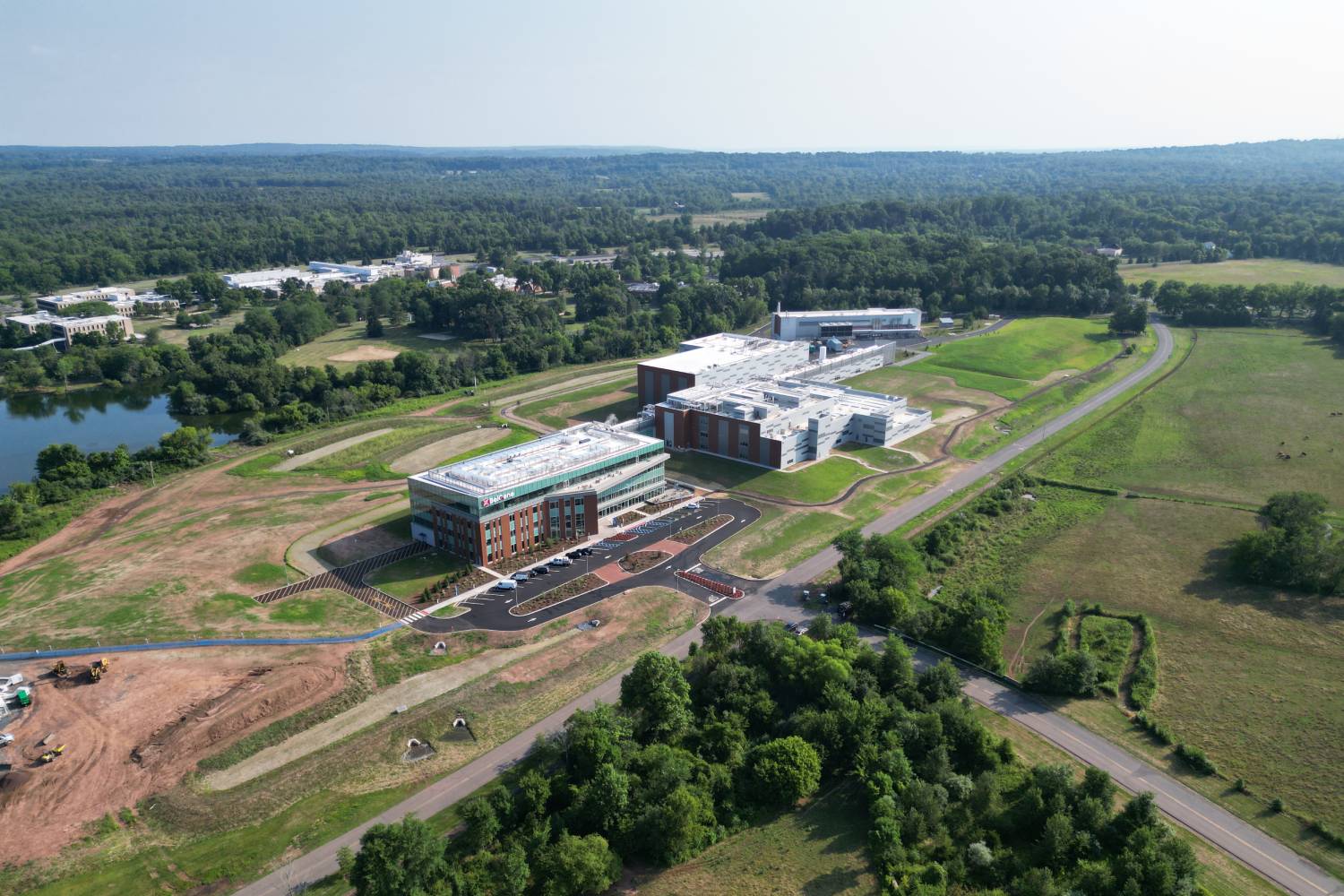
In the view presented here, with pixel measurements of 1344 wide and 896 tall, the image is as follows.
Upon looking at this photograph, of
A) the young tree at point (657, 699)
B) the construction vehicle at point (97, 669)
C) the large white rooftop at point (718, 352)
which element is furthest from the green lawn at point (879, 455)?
the construction vehicle at point (97, 669)

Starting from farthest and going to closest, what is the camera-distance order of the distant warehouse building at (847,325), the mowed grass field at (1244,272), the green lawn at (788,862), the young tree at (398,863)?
1. the mowed grass field at (1244,272)
2. the distant warehouse building at (847,325)
3. the green lawn at (788,862)
4. the young tree at (398,863)

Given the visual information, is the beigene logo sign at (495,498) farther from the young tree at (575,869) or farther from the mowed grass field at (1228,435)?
the mowed grass field at (1228,435)

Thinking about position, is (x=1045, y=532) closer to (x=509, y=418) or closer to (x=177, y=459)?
(x=509, y=418)

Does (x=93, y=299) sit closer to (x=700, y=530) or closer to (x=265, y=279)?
(x=265, y=279)

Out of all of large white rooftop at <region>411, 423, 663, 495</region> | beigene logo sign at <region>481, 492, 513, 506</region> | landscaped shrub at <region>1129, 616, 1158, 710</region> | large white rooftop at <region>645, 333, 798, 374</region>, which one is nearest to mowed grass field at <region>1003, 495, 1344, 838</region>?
landscaped shrub at <region>1129, 616, 1158, 710</region>

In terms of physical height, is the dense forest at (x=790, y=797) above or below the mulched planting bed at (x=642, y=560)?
above

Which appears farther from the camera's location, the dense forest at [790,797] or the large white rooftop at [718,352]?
the large white rooftop at [718,352]

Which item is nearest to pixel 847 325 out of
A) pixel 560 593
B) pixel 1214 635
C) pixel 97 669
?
pixel 1214 635
